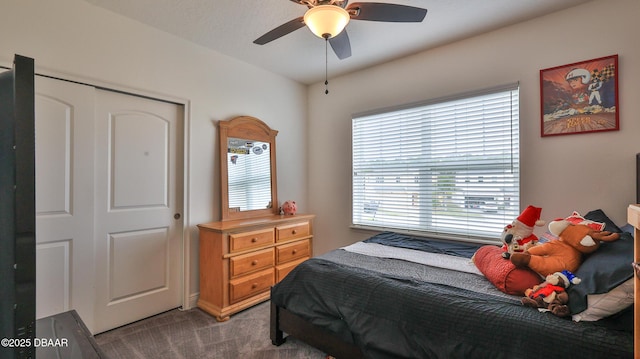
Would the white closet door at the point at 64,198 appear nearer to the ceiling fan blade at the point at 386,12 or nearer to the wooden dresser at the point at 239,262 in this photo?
the wooden dresser at the point at 239,262

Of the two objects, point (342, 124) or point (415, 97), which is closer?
point (415, 97)

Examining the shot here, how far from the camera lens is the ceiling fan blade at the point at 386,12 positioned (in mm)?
1648

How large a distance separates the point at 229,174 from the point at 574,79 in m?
3.17

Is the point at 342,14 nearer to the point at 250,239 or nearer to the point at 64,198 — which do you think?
the point at 250,239

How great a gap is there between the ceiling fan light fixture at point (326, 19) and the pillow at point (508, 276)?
5.49ft

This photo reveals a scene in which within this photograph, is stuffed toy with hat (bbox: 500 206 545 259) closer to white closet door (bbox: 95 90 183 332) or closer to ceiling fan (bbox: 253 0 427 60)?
ceiling fan (bbox: 253 0 427 60)

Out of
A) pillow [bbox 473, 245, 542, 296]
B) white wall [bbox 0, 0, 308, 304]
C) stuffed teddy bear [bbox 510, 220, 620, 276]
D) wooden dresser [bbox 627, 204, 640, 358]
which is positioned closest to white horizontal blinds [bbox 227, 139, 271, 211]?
white wall [bbox 0, 0, 308, 304]

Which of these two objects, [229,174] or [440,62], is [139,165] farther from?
[440,62]

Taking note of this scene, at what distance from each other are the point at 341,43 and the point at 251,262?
2.09 meters

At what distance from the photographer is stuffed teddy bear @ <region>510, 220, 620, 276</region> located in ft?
4.53

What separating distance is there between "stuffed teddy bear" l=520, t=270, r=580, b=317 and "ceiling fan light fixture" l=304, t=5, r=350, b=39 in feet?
5.65

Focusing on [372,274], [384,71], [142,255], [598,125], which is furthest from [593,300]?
[142,255]

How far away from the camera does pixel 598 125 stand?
2.14 metres

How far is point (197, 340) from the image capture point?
2184mm
